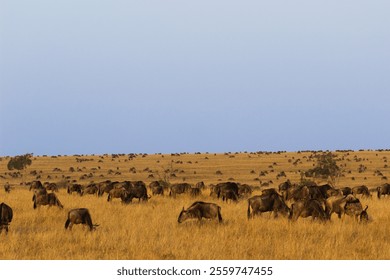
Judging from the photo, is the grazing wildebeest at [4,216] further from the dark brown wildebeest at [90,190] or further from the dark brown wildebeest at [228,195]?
the dark brown wildebeest at [90,190]

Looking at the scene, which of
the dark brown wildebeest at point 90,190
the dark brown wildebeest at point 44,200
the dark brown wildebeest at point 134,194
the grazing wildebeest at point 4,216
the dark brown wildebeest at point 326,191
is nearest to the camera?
the grazing wildebeest at point 4,216

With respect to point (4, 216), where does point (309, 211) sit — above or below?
above

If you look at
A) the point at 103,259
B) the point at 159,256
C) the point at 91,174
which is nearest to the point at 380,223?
the point at 159,256

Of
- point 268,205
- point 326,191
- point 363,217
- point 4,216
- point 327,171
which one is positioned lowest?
point 4,216

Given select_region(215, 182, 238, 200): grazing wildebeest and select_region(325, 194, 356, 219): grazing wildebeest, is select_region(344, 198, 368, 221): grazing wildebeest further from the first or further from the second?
select_region(215, 182, 238, 200): grazing wildebeest

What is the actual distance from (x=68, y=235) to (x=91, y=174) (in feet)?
190

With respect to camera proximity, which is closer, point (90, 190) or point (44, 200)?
point (44, 200)

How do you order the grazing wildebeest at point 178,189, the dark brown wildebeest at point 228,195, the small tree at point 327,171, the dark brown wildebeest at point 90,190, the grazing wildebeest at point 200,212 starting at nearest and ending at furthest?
the grazing wildebeest at point 200,212, the dark brown wildebeest at point 228,195, the grazing wildebeest at point 178,189, the dark brown wildebeest at point 90,190, the small tree at point 327,171

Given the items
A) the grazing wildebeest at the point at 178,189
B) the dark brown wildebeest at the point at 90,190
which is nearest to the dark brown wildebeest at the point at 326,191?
the grazing wildebeest at the point at 178,189

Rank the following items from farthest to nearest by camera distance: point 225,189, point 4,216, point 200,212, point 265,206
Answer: point 225,189
point 265,206
point 200,212
point 4,216

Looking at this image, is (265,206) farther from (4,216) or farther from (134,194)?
(4,216)

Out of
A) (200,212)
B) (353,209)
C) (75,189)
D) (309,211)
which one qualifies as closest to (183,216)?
(200,212)
